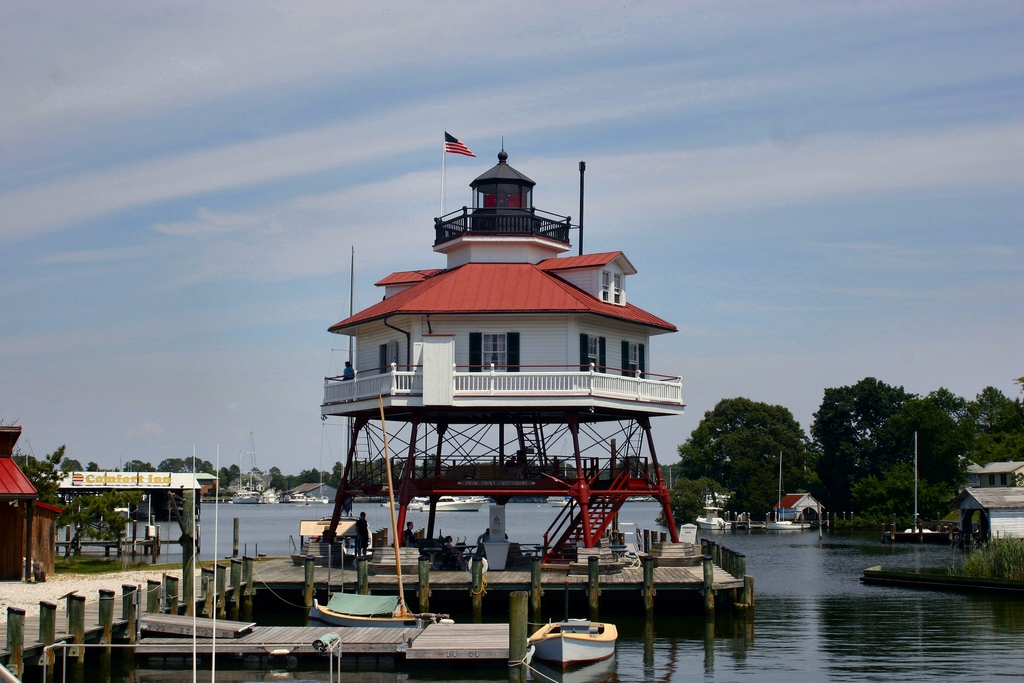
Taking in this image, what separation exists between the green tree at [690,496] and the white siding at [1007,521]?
172 ft

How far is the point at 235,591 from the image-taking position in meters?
38.2

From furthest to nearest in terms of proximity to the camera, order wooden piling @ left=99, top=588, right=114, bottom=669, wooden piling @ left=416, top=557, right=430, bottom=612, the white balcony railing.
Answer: the white balcony railing, wooden piling @ left=416, top=557, right=430, bottom=612, wooden piling @ left=99, top=588, right=114, bottom=669

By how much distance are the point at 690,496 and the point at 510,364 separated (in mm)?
91008

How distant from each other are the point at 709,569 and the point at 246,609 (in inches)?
599

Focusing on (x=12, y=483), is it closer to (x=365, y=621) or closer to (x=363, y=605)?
(x=363, y=605)

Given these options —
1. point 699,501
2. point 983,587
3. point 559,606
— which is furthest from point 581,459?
point 699,501

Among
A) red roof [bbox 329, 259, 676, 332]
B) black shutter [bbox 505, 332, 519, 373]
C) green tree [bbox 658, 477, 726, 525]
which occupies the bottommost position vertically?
green tree [bbox 658, 477, 726, 525]

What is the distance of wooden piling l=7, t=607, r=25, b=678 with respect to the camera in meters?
25.8

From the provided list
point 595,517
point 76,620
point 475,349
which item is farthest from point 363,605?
point 595,517

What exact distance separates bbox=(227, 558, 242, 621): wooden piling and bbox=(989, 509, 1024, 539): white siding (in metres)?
54.6

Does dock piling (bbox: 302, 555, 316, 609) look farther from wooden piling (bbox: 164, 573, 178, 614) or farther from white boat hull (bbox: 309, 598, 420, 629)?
white boat hull (bbox: 309, 598, 420, 629)

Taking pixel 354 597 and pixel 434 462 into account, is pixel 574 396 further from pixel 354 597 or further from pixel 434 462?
pixel 354 597

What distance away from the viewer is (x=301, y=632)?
31594 millimetres

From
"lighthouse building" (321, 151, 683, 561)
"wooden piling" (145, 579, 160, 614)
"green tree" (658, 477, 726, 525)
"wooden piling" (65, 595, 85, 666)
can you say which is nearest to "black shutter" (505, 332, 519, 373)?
"lighthouse building" (321, 151, 683, 561)
